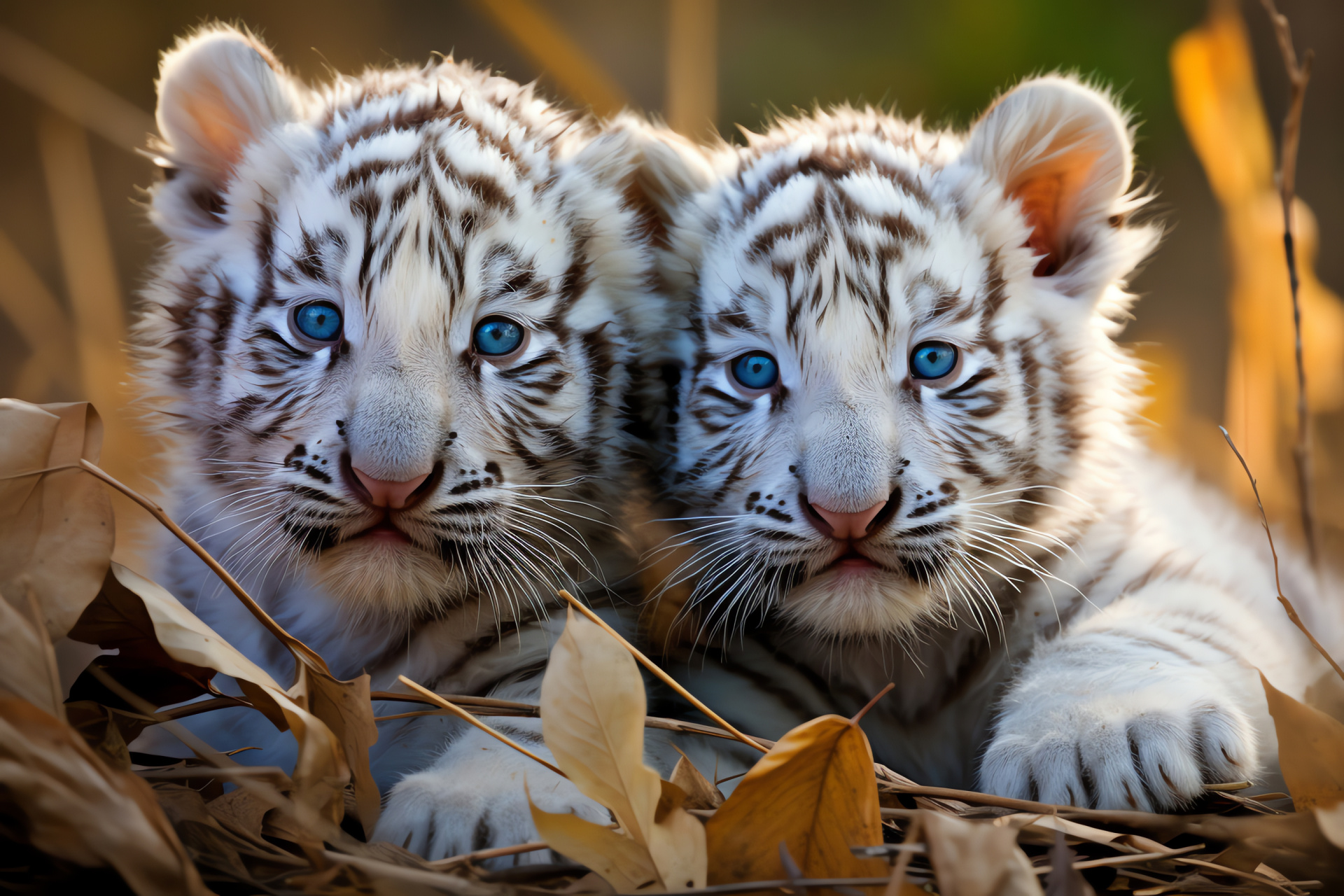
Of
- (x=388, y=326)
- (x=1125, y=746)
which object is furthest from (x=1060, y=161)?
(x=388, y=326)

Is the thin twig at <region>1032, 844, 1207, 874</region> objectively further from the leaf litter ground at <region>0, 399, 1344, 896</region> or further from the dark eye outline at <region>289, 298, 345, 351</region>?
the dark eye outline at <region>289, 298, 345, 351</region>

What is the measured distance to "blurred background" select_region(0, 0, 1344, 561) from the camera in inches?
→ 62.3

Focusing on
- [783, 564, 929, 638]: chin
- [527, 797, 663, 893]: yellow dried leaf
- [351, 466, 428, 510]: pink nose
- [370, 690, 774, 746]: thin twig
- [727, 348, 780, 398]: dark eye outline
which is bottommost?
[527, 797, 663, 893]: yellow dried leaf

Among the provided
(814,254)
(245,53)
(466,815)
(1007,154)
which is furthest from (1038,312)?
(245,53)

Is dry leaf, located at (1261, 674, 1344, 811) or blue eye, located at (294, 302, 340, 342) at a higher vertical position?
blue eye, located at (294, 302, 340, 342)

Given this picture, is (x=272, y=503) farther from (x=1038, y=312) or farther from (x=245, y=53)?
(x=1038, y=312)

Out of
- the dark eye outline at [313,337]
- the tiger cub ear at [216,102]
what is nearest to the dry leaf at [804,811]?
Answer: the dark eye outline at [313,337]

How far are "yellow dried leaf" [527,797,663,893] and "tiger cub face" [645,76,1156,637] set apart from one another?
1.22 feet

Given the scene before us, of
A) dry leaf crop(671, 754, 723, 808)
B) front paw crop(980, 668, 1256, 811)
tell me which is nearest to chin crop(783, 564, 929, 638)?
front paw crop(980, 668, 1256, 811)

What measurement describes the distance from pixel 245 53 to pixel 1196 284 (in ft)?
7.10

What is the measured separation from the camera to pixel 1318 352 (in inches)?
59.4

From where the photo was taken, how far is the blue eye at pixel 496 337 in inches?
38.4

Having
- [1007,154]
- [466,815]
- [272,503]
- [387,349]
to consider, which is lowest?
[466,815]

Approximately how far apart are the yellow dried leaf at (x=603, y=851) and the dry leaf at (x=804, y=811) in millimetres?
49
